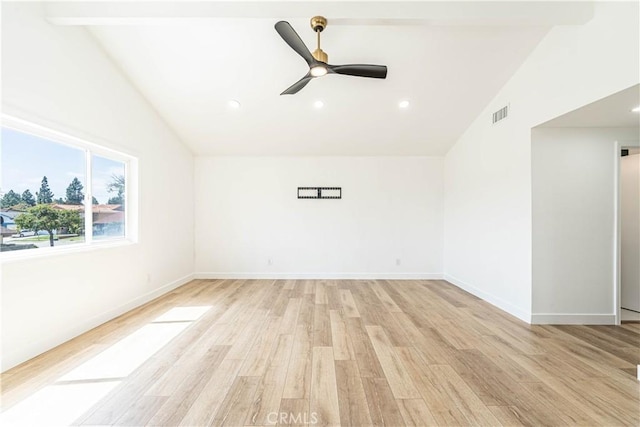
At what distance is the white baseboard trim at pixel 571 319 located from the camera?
9.87ft

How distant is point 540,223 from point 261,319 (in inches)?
136

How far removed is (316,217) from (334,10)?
11.3 ft

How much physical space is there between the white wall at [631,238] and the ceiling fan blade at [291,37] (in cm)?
418

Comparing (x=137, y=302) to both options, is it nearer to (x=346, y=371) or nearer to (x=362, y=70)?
(x=346, y=371)

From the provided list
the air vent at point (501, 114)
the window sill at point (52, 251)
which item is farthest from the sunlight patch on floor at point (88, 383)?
the air vent at point (501, 114)

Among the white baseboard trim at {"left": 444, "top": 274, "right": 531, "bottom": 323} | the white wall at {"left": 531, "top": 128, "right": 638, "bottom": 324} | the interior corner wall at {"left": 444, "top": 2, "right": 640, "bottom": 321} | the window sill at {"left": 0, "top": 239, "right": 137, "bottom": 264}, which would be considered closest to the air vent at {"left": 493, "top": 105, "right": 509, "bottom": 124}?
the interior corner wall at {"left": 444, "top": 2, "right": 640, "bottom": 321}

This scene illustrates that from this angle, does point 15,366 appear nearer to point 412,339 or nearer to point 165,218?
point 165,218

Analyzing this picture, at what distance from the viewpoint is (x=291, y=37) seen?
2.15 metres

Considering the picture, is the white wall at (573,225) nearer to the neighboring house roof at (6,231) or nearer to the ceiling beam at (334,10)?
the ceiling beam at (334,10)

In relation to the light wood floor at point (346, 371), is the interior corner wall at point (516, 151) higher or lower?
higher

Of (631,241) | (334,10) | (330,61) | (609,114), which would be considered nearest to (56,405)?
(334,10)

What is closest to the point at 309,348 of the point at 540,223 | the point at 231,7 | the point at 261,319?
the point at 261,319

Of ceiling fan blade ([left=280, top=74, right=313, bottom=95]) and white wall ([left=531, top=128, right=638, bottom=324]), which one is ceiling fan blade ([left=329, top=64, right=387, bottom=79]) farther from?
white wall ([left=531, top=128, right=638, bottom=324])

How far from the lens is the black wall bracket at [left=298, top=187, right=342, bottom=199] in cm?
517
